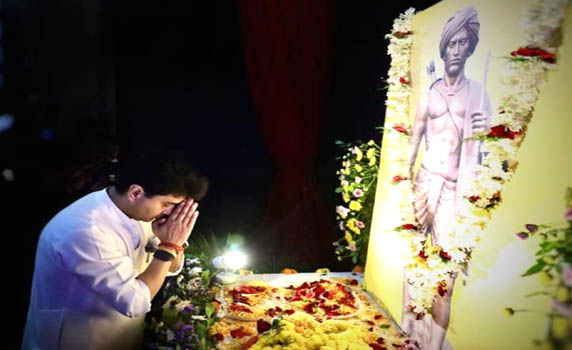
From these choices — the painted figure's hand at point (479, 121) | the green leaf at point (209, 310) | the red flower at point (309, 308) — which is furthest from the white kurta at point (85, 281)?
the painted figure's hand at point (479, 121)

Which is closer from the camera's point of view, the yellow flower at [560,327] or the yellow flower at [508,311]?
the yellow flower at [560,327]

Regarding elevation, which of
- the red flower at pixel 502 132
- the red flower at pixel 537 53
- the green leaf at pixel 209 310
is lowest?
the green leaf at pixel 209 310

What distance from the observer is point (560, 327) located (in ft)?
5.63

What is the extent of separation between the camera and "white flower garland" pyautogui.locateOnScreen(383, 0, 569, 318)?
1.93 meters

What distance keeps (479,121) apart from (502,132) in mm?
327

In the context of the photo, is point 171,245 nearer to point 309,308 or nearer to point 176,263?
point 176,263

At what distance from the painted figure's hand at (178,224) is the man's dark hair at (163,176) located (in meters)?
0.28

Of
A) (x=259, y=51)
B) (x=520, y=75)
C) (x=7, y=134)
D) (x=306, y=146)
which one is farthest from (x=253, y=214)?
(x=520, y=75)

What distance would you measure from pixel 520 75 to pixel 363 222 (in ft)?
7.28

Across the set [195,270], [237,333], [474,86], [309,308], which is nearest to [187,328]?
[237,333]

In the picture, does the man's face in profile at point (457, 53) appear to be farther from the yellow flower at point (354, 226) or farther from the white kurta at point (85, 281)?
the white kurta at point (85, 281)

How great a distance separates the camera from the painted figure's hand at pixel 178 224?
2.59 meters

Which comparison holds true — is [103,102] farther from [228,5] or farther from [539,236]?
[539,236]

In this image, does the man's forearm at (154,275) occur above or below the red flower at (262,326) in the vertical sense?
above
